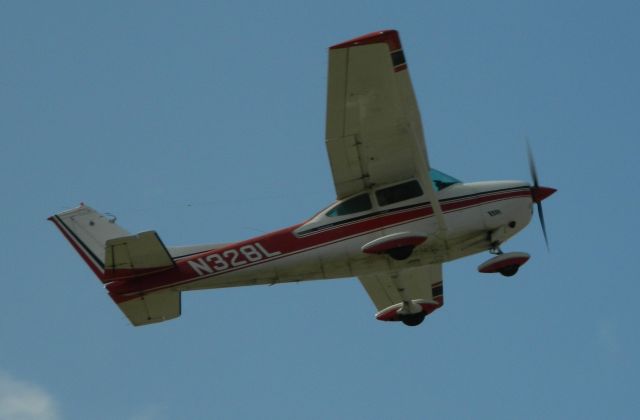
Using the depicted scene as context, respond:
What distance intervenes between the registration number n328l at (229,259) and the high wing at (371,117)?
1488mm

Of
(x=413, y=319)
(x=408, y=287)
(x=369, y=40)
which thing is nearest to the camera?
(x=369, y=40)

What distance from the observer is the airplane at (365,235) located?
1664 centimetres

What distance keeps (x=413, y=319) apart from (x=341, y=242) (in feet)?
7.42

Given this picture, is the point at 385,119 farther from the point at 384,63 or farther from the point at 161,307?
the point at 161,307

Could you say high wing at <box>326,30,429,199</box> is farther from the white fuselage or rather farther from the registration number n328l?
the registration number n328l

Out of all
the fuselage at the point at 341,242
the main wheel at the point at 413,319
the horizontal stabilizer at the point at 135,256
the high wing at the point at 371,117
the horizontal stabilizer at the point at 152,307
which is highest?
the high wing at the point at 371,117

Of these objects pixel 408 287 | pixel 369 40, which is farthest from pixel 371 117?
pixel 408 287

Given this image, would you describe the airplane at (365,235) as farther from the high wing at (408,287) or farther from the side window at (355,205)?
the high wing at (408,287)

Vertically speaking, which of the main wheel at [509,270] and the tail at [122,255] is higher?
the tail at [122,255]

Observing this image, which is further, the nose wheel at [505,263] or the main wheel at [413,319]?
the main wheel at [413,319]

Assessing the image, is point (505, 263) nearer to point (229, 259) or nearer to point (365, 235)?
point (365, 235)

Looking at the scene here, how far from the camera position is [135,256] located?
16.7 metres

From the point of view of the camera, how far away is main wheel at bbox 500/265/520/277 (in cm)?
1681

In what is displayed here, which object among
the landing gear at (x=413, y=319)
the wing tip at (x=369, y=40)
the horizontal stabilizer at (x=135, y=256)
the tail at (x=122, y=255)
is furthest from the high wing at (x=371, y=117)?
the tail at (x=122, y=255)
